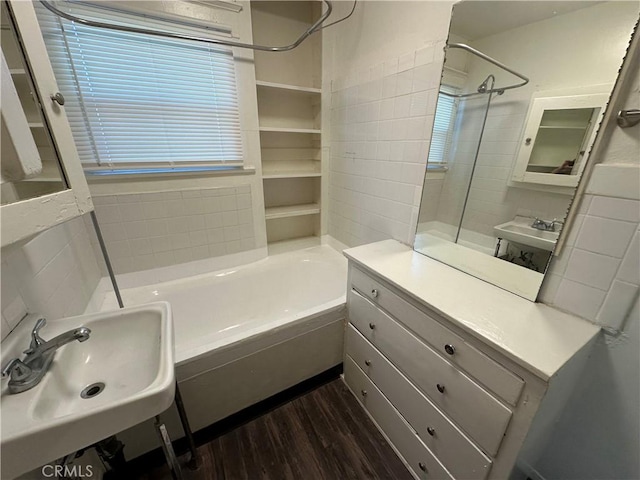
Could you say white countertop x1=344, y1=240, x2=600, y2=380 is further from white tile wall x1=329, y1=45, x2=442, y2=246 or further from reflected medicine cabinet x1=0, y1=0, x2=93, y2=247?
reflected medicine cabinet x1=0, y1=0, x2=93, y2=247

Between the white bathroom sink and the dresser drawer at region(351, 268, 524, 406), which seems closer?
the white bathroom sink

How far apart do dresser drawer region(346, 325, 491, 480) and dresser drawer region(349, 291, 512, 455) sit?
0.13ft

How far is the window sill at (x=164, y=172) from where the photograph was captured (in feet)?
4.87

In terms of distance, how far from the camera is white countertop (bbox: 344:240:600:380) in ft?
2.26

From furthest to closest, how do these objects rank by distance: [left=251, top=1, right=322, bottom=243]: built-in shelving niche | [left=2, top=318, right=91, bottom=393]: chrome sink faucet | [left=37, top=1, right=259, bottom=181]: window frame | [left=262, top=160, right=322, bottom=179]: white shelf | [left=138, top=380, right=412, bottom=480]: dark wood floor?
[left=262, top=160, right=322, bottom=179]: white shelf, [left=251, top=1, right=322, bottom=243]: built-in shelving niche, [left=37, top=1, right=259, bottom=181]: window frame, [left=138, top=380, right=412, bottom=480]: dark wood floor, [left=2, top=318, right=91, bottom=393]: chrome sink faucet

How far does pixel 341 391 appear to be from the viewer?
150cm

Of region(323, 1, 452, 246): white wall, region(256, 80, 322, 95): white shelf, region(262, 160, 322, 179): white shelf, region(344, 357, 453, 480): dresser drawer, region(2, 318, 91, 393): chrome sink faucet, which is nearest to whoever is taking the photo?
region(2, 318, 91, 393): chrome sink faucet

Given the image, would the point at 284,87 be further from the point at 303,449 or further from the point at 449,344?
the point at 303,449

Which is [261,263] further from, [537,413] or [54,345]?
[537,413]

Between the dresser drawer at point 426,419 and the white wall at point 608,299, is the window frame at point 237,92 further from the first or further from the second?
the white wall at point 608,299

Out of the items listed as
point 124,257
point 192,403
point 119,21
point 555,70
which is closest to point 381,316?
point 192,403

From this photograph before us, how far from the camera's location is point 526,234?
3.20 feet

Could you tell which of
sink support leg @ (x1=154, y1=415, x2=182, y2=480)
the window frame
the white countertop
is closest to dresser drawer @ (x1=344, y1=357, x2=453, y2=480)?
the white countertop

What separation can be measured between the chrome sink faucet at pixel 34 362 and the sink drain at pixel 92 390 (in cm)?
13
